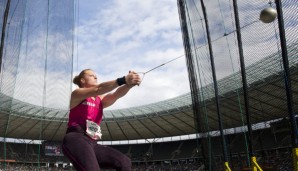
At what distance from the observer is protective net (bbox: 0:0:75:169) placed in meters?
7.44

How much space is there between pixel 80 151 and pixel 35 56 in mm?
5820

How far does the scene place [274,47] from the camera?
336 inches

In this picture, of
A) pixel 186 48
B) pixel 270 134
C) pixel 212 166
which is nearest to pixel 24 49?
pixel 186 48

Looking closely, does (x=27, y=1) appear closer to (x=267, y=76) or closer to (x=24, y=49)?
(x=24, y=49)

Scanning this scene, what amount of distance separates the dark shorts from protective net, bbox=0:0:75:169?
5039 mm

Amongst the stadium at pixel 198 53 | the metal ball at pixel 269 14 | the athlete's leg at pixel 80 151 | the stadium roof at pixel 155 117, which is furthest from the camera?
the stadium roof at pixel 155 117

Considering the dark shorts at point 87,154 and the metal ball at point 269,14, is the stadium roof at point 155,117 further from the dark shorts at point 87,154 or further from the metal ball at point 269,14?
the dark shorts at point 87,154

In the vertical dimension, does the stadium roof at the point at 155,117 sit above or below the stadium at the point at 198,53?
above

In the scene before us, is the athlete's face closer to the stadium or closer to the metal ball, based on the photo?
the stadium

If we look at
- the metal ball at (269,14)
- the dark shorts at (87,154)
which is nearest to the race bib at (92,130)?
the dark shorts at (87,154)

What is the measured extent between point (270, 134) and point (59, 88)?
23.6 metres

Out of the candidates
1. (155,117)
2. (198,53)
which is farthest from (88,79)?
(155,117)

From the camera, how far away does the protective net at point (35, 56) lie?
24.4 ft

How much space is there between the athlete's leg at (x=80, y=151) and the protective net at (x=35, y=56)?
199 inches
